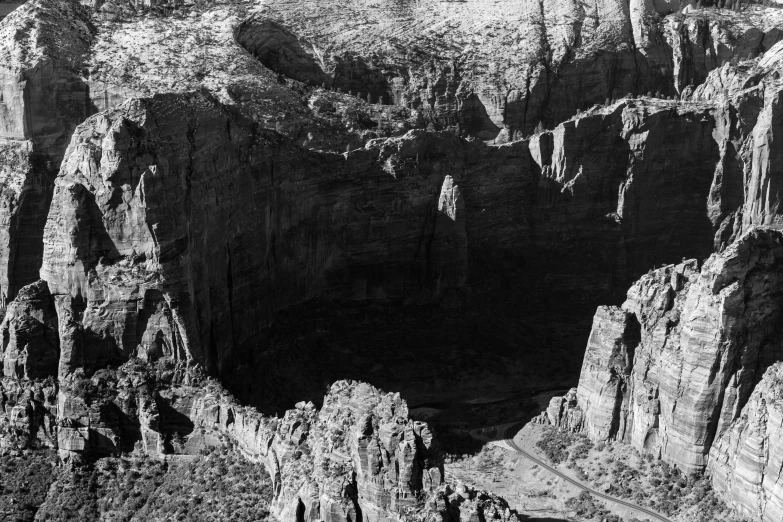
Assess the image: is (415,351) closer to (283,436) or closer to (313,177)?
(313,177)

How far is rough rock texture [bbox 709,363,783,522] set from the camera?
116 meters

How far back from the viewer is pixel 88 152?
127 metres

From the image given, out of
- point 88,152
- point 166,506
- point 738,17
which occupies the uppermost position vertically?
point 738,17

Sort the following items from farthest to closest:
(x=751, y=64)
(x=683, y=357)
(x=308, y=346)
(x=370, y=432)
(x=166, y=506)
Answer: (x=751, y=64) → (x=308, y=346) → (x=683, y=357) → (x=166, y=506) → (x=370, y=432)

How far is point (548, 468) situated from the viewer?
428 feet

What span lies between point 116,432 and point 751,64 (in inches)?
2658

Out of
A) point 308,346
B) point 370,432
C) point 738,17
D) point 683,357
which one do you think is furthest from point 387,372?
point 738,17

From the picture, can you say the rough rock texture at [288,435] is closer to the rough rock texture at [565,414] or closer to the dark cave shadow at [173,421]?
the dark cave shadow at [173,421]

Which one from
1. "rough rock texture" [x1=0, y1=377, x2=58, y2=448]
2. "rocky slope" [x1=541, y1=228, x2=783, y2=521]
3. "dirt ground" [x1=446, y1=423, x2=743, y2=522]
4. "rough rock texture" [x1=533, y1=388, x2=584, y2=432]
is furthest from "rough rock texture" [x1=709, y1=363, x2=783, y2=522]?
"rough rock texture" [x1=0, y1=377, x2=58, y2=448]

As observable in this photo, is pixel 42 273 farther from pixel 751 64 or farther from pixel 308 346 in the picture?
pixel 751 64

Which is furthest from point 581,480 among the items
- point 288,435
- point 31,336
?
point 31,336

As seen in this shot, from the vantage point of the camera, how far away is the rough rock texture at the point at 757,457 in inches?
4567

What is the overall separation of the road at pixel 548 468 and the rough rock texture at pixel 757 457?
405 centimetres

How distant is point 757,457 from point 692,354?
29.1ft
